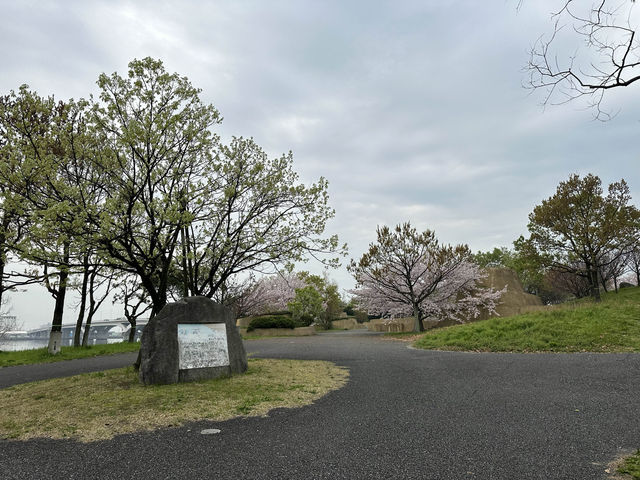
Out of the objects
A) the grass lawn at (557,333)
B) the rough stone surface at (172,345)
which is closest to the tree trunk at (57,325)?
the rough stone surface at (172,345)

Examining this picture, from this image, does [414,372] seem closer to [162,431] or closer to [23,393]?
[162,431]

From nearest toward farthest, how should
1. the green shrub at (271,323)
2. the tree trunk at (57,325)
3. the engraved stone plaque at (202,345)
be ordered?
the engraved stone plaque at (202,345), the tree trunk at (57,325), the green shrub at (271,323)

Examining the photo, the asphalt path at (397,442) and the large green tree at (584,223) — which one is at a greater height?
the large green tree at (584,223)

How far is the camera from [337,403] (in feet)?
18.3

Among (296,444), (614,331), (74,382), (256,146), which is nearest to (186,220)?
(256,146)

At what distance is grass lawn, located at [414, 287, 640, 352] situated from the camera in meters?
10.2

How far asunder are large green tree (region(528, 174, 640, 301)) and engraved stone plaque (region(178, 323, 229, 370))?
89.1 feet

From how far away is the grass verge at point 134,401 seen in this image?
4711 mm

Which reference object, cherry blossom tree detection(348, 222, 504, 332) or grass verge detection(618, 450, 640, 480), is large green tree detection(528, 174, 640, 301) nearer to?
cherry blossom tree detection(348, 222, 504, 332)

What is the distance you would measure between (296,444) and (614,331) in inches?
445

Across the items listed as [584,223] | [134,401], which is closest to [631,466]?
[134,401]

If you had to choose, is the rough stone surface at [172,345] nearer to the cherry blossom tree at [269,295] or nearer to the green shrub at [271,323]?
the green shrub at [271,323]

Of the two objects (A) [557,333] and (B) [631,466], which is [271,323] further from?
(B) [631,466]

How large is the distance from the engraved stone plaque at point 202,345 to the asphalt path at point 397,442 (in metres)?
3.11
